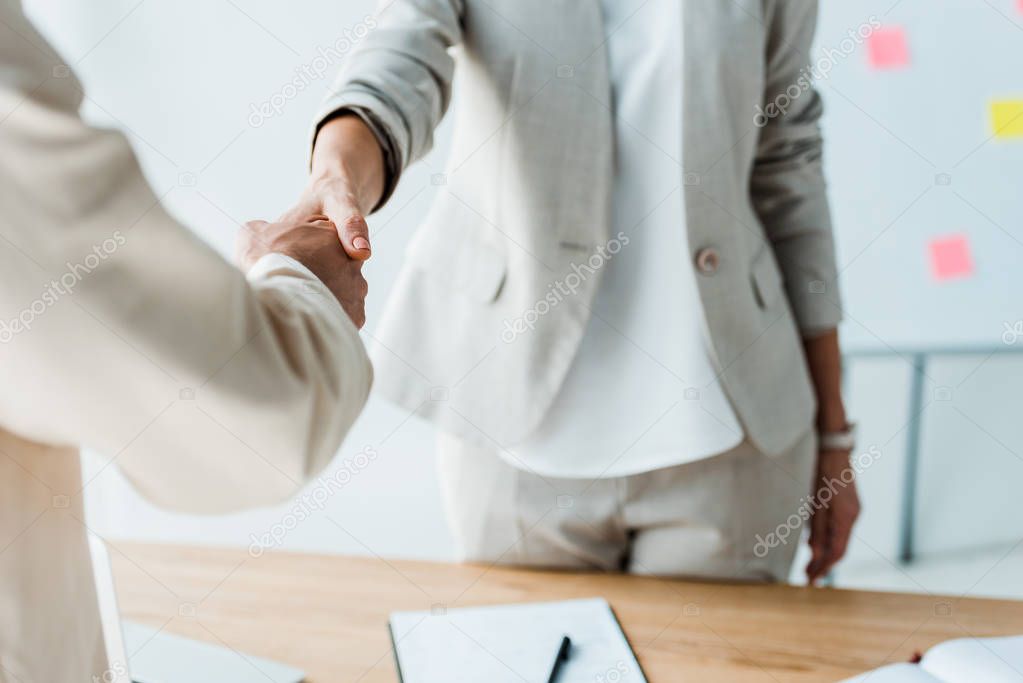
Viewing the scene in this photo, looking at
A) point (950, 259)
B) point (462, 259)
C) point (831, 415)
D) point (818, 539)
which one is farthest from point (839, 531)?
point (950, 259)

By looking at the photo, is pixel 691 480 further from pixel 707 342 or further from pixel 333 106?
pixel 333 106

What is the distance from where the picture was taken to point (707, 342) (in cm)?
109

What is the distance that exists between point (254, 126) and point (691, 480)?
165 centimetres

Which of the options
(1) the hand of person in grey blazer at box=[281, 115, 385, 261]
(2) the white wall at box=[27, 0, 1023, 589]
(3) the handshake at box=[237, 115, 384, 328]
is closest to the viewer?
(3) the handshake at box=[237, 115, 384, 328]

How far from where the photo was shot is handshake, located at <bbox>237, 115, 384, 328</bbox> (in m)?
0.65

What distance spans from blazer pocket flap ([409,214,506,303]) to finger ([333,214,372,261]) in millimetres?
389

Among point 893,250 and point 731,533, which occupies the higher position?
point 731,533

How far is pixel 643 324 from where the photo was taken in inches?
43.5

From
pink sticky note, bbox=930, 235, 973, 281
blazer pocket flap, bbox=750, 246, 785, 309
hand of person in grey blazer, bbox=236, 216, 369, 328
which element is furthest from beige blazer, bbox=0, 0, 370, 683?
pink sticky note, bbox=930, 235, 973, 281

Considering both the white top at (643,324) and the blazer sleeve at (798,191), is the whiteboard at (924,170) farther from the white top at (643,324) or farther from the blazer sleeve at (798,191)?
the white top at (643,324)

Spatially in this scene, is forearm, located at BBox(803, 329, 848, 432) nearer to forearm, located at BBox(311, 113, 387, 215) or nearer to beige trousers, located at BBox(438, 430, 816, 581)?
beige trousers, located at BBox(438, 430, 816, 581)

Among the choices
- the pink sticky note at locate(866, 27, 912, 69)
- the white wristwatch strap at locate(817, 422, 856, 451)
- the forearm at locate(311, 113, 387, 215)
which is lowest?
the pink sticky note at locate(866, 27, 912, 69)

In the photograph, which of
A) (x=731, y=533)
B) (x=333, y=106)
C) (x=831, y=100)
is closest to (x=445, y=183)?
(x=333, y=106)

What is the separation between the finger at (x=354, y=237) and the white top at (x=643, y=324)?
45cm
